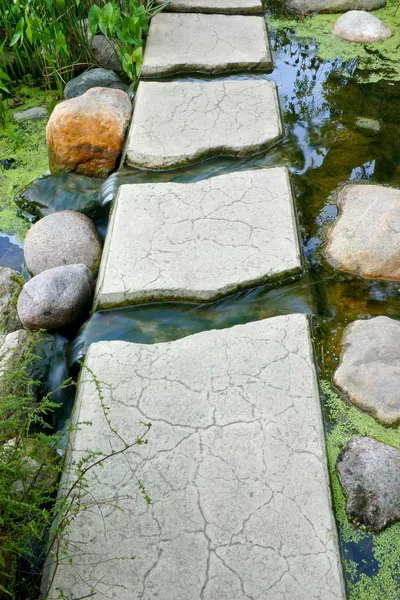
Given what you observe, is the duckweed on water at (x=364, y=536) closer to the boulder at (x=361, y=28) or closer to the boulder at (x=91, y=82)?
the boulder at (x=91, y=82)

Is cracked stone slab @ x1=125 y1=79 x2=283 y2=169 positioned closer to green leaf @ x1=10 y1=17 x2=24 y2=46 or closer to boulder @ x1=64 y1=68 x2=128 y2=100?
boulder @ x1=64 y1=68 x2=128 y2=100

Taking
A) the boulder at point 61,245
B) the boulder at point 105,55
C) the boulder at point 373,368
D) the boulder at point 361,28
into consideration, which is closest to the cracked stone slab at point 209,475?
the boulder at point 373,368

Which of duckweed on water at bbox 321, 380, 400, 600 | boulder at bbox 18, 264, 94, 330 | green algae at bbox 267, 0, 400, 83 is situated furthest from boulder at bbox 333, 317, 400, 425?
green algae at bbox 267, 0, 400, 83

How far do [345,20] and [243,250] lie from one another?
2.43 meters

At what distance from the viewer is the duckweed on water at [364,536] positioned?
152 cm

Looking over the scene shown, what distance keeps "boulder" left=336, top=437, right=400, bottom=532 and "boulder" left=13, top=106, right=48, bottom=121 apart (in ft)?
9.76

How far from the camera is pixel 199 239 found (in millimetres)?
2521

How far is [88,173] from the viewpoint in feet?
10.5

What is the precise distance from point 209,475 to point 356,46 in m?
3.20

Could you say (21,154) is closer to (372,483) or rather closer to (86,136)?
(86,136)

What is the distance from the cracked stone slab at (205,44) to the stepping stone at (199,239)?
118cm

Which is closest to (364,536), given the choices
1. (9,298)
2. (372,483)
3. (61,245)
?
(372,483)

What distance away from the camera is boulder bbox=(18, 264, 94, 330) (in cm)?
233

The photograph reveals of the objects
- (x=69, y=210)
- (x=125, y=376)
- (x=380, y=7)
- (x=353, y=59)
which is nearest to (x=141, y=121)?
(x=69, y=210)
